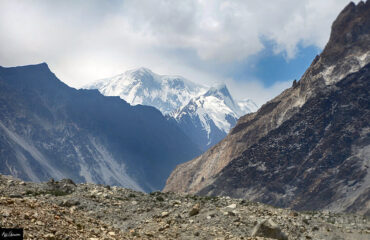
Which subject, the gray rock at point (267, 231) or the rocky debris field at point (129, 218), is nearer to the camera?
the rocky debris field at point (129, 218)

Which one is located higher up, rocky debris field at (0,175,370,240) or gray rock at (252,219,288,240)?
rocky debris field at (0,175,370,240)

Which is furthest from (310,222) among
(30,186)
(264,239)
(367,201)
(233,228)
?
(367,201)

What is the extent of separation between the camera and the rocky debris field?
16.6 m

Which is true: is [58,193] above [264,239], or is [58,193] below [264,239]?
above

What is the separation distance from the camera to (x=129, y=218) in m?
28.8

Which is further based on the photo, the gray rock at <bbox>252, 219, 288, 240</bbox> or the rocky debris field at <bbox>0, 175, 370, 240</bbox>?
the gray rock at <bbox>252, 219, 288, 240</bbox>

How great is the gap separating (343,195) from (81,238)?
639 feet

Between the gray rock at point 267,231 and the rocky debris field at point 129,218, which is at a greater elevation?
the rocky debris field at point 129,218

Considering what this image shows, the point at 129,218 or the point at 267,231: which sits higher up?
the point at 129,218

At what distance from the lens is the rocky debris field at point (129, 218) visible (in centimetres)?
1662

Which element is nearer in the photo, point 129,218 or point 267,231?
point 267,231

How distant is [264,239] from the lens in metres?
22.2

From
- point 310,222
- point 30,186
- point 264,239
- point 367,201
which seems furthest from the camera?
point 367,201

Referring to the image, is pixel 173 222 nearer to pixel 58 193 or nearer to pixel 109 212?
pixel 109 212
